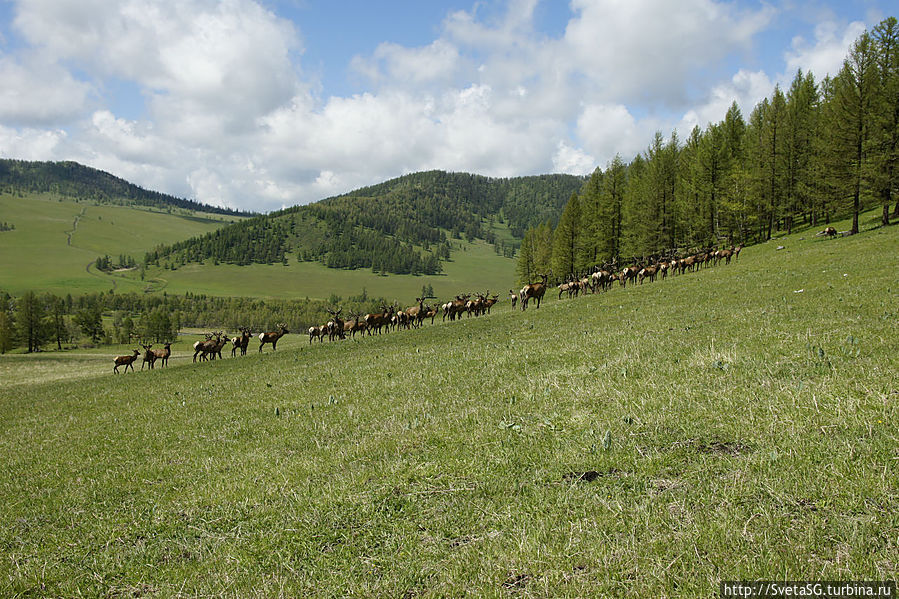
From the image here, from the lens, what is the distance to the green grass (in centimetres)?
407

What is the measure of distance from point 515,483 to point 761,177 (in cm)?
6356

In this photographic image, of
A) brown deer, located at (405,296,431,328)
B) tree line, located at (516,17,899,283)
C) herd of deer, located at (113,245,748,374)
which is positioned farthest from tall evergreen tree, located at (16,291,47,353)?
tree line, located at (516,17,899,283)

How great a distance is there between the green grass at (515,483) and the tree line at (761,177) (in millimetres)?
41111

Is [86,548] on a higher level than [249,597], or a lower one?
lower

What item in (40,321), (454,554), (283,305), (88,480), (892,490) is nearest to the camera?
(892,490)

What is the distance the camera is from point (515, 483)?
18.8 feet

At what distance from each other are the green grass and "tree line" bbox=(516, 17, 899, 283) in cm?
4111

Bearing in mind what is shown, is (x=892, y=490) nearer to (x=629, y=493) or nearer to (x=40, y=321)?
(x=629, y=493)

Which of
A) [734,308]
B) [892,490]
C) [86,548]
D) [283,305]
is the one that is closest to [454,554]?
[892,490]

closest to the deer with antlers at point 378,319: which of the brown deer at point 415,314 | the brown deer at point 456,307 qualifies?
the brown deer at point 415,314

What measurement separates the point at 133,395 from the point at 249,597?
758 inches

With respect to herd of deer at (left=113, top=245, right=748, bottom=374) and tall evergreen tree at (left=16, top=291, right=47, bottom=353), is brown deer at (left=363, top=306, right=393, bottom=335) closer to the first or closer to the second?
herd of deer at (left=113, top=245, right=748, bottom=374)

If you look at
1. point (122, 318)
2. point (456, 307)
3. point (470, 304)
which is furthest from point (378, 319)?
point (122, 318)

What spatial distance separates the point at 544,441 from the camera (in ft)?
22.6
